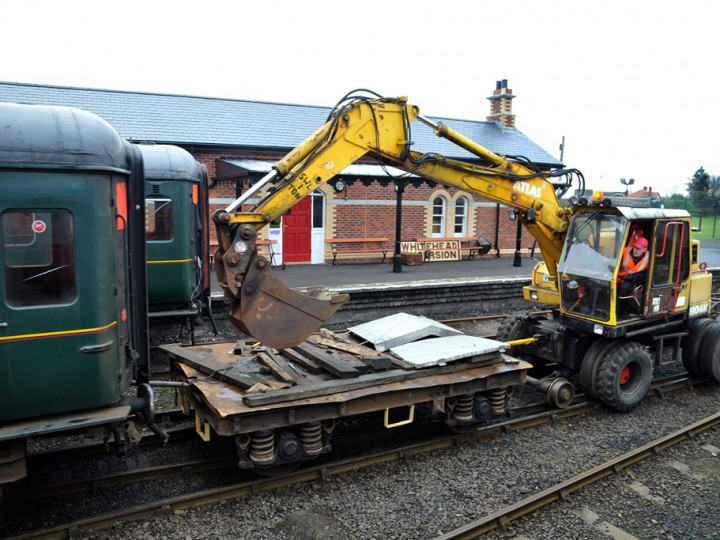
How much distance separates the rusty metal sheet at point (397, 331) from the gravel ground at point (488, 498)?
1315 mm

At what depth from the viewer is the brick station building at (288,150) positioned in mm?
15758

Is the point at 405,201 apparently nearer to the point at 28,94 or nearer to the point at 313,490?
the point at 28,94

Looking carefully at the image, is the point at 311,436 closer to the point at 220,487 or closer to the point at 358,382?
the point at 358,382

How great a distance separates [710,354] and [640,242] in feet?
7.89

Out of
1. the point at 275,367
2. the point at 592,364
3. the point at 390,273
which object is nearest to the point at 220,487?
the point at 275,367

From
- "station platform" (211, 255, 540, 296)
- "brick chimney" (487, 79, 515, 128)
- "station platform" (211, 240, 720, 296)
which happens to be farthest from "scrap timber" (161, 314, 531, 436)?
"brick chimney" (487, 79, 515, 128)

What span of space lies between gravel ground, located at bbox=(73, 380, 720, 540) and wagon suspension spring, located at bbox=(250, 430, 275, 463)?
38 cm

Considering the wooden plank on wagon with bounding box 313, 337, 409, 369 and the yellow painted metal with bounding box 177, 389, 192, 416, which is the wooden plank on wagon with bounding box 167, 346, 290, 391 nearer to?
the yellow painted metal with bounding box 177, 389, 192, 416

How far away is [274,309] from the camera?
210 inches

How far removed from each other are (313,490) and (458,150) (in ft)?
55.3

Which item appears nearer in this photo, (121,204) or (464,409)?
(121,204)

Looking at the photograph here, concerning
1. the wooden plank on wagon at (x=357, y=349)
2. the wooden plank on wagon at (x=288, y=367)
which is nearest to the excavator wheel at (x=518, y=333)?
the wooden plank on wagon at (x=357, y=349)

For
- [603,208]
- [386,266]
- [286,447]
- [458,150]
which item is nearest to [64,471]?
[286,447]

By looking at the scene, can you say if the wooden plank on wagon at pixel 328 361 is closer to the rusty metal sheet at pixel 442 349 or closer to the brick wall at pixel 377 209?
→ the rusty metal sheet at pixel 442 349
